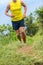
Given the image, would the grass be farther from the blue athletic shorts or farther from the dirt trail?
the blue athletic shorts

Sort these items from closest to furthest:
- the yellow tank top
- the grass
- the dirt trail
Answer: the grass < the dirt trail < the yellow tank top

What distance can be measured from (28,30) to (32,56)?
6749 millimetres

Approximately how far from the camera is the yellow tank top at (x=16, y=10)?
10109 mm

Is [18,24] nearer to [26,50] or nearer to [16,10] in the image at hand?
[16,10]

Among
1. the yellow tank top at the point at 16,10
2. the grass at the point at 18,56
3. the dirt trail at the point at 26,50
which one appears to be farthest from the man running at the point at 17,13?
the grass at the point at 18,56

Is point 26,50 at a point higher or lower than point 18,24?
lower

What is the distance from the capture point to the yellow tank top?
10109 millimetres

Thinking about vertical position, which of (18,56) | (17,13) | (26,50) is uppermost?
(17,13)

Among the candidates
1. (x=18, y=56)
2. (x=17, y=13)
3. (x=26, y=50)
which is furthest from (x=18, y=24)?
(x=18, y=56)

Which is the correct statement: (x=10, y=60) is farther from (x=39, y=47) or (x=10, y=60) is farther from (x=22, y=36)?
(x=22, y=36)

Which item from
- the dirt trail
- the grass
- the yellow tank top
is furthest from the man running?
the grass

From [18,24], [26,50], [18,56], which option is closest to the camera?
[18,56]

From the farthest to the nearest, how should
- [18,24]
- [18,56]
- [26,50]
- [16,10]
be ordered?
[18,24], [16,10], [26,50], [18,56]

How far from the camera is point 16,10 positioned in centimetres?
1012
